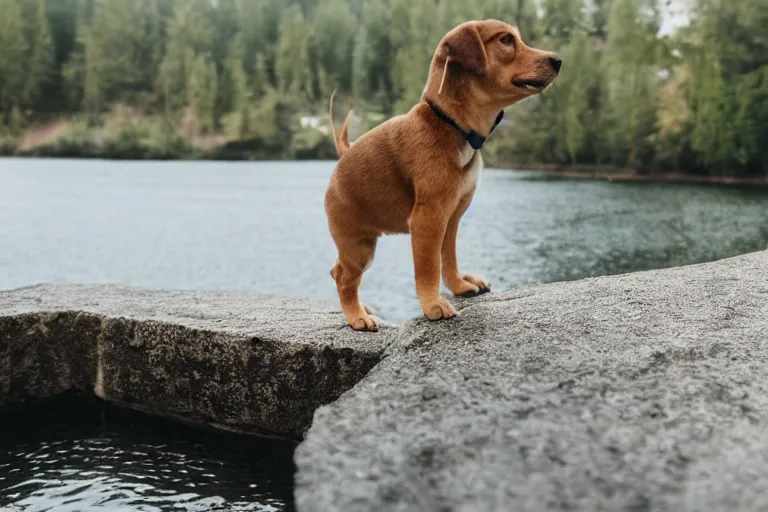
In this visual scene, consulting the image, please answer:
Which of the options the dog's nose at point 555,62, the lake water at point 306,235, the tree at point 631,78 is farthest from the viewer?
the tree at point 631,78

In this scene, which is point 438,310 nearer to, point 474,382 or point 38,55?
point 474,382

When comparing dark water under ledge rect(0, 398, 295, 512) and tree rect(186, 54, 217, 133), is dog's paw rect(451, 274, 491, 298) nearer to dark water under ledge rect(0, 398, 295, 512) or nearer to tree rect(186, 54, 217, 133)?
dark water under ledge rect(0, 398, 295, 512)

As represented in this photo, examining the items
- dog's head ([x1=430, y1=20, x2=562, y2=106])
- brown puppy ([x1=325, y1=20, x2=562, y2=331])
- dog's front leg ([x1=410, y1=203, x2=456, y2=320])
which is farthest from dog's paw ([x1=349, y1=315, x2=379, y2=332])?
dog's head ([x1=430, y1=20, x2=562, y2=106])

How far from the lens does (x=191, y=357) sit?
3.90 m

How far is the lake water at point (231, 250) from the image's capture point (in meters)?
3.57

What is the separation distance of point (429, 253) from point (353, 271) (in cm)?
61

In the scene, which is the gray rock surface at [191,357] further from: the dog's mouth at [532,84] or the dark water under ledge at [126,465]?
the dog's mouth at [532,84]

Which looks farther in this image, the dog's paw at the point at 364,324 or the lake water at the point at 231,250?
the dog's paw at the point at 364,324

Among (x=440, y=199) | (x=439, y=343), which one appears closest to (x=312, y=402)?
(x=439, y=343)

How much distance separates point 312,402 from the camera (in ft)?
12.0

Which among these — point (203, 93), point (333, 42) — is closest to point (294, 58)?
point (333, 42)

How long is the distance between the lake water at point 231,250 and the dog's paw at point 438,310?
2.90ft

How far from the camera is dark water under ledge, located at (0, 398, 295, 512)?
3.34 metres

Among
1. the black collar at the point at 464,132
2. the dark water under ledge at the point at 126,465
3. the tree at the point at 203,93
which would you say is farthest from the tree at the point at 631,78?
the dark water under ledge at the point at 126,465
